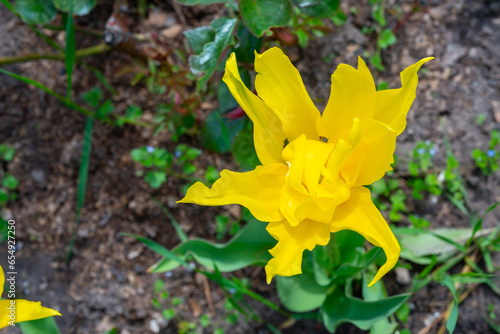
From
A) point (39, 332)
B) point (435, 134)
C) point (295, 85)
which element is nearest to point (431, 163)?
point (435, 134)

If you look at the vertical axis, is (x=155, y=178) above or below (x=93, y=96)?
below

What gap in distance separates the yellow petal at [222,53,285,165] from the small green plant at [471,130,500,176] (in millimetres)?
1237

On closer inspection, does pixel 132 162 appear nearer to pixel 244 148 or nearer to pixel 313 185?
pixel 244 148

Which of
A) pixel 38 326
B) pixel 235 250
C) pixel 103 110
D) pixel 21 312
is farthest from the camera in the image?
pixel 103 110

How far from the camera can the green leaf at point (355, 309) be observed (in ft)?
4.23

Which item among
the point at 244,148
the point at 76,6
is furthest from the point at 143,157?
the point at 76,6

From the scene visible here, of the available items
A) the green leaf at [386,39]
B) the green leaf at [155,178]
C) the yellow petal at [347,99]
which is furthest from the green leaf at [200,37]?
→ the green leaf at [386,39]

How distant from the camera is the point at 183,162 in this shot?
1.98 metres

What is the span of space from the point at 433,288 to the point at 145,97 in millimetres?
1523

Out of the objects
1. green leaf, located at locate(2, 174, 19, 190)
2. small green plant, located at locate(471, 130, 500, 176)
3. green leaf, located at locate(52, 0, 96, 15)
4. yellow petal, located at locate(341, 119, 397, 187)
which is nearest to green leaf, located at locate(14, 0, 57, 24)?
green leaf, located at locate(52, 0, 96, 15)

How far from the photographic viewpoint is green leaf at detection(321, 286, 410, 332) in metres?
1.29

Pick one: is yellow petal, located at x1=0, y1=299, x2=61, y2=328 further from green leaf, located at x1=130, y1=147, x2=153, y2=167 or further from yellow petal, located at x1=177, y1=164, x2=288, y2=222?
green leaf, located at x1=130, y1=147, x2=153, y2=167

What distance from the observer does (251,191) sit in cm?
99

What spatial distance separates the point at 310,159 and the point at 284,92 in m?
0.17
